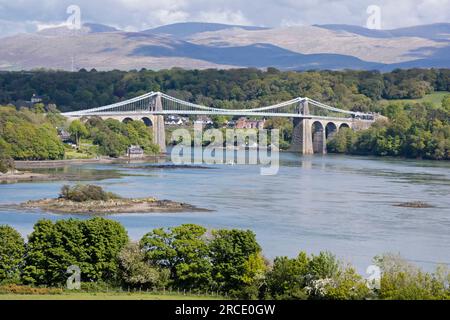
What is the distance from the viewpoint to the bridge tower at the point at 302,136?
48812 mm

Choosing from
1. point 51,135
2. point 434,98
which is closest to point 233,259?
point 51,135

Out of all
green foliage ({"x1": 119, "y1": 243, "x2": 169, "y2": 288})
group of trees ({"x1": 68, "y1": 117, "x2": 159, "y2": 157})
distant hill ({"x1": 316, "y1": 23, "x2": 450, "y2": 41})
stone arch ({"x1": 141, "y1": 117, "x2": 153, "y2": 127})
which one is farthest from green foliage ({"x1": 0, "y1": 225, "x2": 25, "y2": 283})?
distant hill ({"x1": 316, "y1": 23, "x2": 450, "y2": 41})

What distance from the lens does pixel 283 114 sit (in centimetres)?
4991

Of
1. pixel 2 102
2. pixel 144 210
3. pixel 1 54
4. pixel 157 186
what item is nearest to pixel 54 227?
pixel 144 210

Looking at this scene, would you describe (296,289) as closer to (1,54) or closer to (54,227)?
(54,227)

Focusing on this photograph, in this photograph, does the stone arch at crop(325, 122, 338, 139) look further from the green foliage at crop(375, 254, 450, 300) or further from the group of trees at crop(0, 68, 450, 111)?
the green foliage at crop(375, 254, 450, 300)

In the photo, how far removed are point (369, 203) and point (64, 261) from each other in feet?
36.6

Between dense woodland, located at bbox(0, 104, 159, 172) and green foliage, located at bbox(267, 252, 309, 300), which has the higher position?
dense woodland, located at bbox(0, 104, 159, 172)

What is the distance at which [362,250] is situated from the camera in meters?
15.7

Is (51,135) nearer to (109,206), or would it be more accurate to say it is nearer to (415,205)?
(109,206)

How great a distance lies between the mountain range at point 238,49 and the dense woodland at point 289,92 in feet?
166

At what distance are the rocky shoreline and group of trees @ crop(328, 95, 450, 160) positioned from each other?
72.6 feet

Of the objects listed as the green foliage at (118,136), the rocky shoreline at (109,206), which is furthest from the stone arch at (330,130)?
the rocky shoreline at (109,206)

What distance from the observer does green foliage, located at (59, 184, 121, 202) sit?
21594 millimetres
